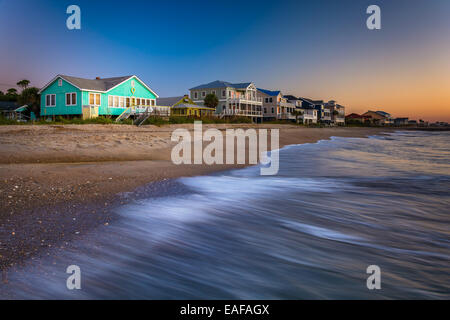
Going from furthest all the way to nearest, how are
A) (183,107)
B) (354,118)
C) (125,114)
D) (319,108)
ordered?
(354,118) → (319,108) → (183,107) → (125,114)

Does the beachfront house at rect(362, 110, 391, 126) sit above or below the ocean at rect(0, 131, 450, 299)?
above

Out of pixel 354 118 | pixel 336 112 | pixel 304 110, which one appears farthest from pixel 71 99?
pixel 354 118

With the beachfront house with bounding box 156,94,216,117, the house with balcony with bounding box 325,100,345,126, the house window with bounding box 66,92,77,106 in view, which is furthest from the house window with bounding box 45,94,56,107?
the house with balcony with bounding box 325,100,345,126

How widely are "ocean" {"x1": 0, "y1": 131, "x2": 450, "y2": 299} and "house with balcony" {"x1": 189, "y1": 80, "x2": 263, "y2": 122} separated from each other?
49.8m

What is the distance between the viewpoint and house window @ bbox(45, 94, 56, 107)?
34.9 metres

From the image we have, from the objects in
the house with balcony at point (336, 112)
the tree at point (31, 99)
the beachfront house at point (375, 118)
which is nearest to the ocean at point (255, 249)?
the tree at point (31, 99)

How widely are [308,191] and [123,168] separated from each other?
575cm

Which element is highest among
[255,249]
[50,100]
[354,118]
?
[354,118]

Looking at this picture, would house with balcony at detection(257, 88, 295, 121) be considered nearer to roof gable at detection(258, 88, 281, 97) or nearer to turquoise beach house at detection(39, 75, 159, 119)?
roof gable at detection(258, 88, 281, 97)

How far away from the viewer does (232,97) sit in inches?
2347

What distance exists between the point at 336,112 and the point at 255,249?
11426 centimetres

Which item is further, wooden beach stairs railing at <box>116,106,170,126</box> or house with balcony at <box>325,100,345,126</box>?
house with balcony at <box>325,100,345,126</box>

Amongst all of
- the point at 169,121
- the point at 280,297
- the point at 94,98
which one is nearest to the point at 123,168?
the point at 280,297

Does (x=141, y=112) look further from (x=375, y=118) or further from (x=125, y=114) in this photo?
(x=375, y=118)
